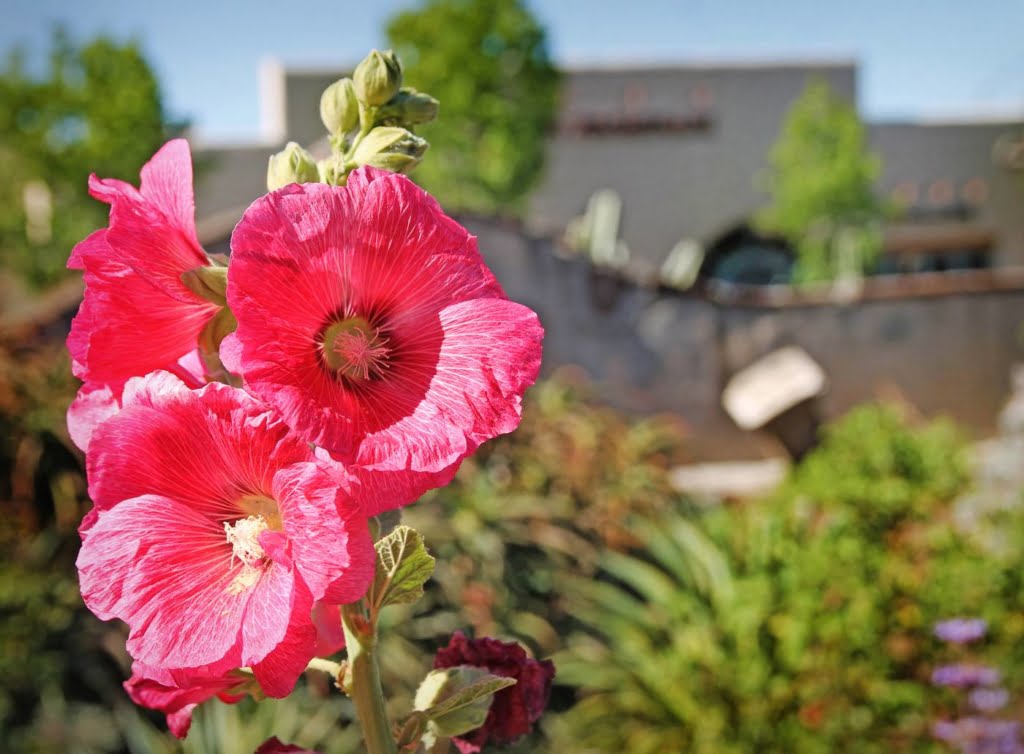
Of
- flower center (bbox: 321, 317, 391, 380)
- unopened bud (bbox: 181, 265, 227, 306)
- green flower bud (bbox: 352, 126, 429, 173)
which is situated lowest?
flower center (bbox: 321, 317, 391, 380)

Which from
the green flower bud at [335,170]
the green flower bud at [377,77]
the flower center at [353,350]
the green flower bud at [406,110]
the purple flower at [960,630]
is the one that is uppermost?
the green flower bud at [377,77]

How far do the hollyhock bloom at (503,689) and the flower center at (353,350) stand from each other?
0.26 metres

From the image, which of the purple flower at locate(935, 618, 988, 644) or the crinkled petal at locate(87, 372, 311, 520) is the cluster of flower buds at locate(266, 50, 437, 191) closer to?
the crinkled petal at locate(87, 372, 311, 520)

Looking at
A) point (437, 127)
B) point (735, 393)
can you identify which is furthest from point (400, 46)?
point (735, 393)

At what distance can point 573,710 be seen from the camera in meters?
2.88

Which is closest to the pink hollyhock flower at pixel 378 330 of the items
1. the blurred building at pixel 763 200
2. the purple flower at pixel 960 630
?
the purple flower at pixel 960 630

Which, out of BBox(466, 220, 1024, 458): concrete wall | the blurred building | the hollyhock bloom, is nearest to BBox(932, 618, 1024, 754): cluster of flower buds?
the hollyhock bloom

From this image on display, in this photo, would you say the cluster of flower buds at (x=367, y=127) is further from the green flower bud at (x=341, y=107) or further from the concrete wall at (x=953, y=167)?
the concrete wall at (x=953, y=167)

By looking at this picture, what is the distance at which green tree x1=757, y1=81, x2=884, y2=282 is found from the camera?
45.9ft

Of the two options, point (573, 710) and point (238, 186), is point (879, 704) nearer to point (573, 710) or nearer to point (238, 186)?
point (573, 710)

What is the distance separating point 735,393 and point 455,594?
3.84 meters

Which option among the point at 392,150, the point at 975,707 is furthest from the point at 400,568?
the point at 975,707

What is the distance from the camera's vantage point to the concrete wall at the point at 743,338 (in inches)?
249

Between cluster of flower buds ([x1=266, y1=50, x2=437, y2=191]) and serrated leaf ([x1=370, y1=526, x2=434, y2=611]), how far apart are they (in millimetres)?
248
